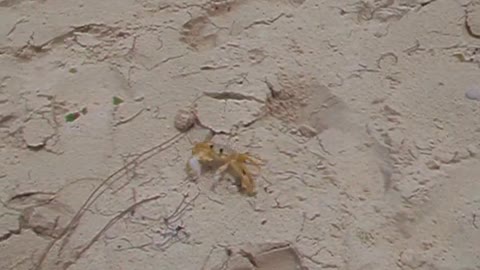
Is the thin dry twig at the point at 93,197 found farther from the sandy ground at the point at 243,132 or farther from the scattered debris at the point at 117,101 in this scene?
the scattered debris at the point at 117,101

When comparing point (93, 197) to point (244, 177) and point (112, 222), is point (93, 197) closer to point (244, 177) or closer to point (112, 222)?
point (112, 222)

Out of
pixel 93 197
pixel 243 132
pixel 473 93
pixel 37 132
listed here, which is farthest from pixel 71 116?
pixel 473 93

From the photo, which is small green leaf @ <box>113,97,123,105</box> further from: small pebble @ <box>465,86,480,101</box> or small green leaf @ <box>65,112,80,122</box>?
small pebble @ <box>465,86,480,101</box>

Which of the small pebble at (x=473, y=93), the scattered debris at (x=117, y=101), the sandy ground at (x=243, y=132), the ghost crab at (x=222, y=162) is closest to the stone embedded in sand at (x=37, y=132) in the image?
the sandy ground at (x=243, y=132)

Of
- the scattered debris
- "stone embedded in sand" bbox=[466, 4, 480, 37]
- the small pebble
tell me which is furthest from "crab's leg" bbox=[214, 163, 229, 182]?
"stone embedded in sand" bbox=[466, 4, 480, 37]

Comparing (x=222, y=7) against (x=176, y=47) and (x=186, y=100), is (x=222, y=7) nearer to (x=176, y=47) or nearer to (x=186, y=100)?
(x=176, y=47)

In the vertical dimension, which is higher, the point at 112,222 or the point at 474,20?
the point at 474,20

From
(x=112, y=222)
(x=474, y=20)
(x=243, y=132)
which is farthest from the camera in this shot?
(x=474, y=20)
